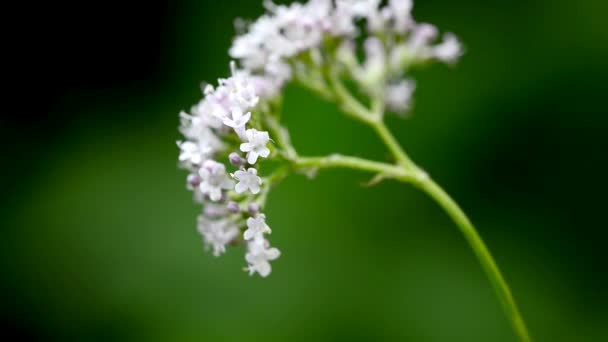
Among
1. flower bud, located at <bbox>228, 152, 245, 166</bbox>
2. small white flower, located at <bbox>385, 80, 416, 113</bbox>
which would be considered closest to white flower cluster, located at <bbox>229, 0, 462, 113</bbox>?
small white flower, located at <bbox>385, 80, 416, 113</bbox>

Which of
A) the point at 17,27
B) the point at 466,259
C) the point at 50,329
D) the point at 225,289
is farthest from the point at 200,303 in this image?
the point at 17,27

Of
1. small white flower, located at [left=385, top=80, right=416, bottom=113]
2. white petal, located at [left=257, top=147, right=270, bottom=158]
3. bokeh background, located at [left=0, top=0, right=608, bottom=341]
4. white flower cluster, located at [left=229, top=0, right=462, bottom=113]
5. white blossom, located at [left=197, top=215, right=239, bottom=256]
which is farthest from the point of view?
bokeh background, located at [left=0, top=0, right=608, bottom=341]

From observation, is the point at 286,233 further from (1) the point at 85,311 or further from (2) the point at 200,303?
(1) the point at 85,311

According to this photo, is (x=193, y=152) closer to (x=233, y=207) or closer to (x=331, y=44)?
(x=233, y=207)

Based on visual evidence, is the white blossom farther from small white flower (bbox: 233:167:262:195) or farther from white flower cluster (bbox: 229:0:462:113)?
white flower cluster (bbox: 229:0:462:113)

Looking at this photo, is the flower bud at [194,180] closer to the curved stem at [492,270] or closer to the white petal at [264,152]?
the white petal at [264,152]

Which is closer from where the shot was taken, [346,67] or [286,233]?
[346,67]
